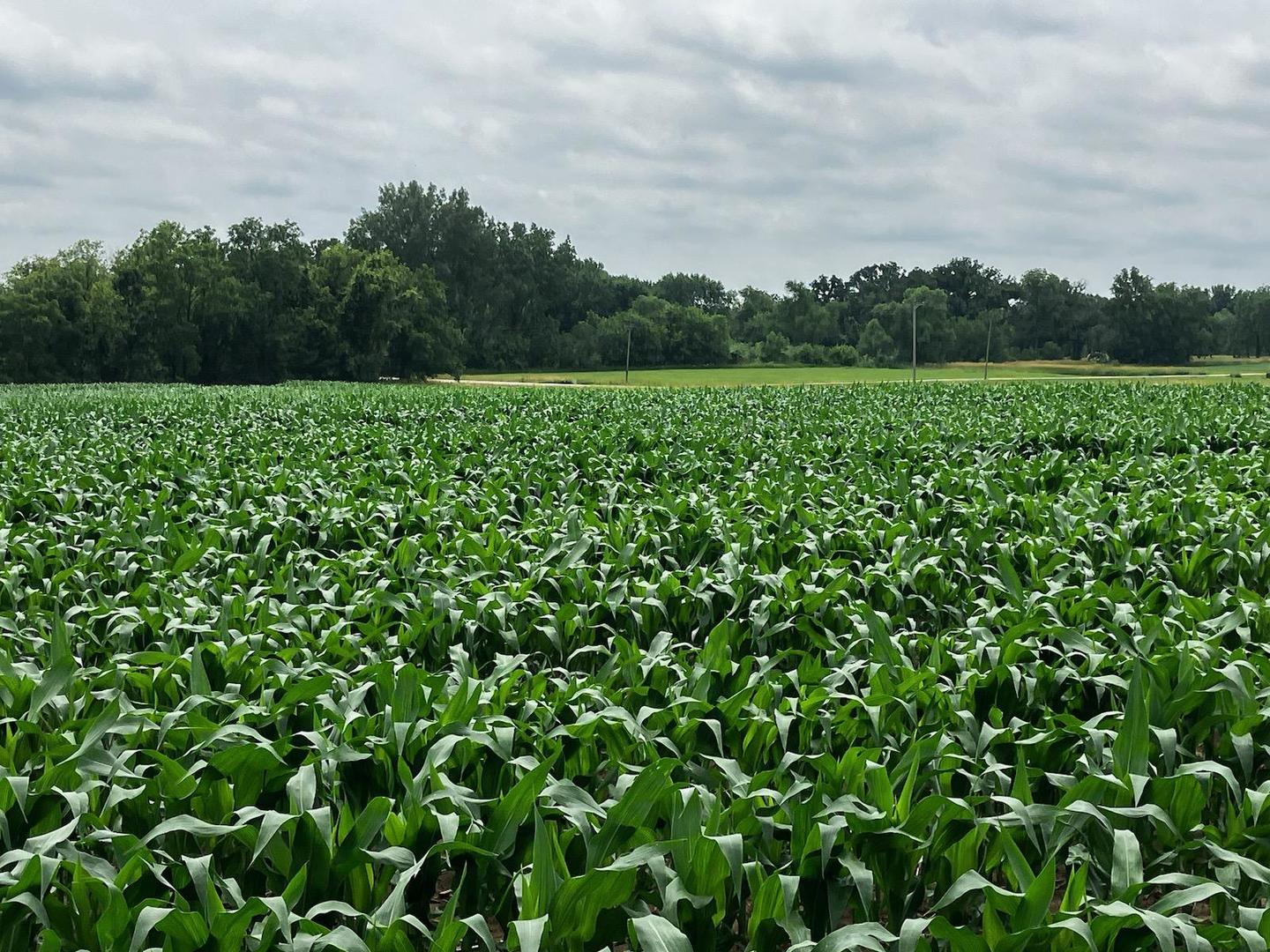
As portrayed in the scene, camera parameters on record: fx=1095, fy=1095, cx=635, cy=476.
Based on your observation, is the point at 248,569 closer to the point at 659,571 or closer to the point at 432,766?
the point at 659,571

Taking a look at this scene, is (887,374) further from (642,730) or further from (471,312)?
(642,730)

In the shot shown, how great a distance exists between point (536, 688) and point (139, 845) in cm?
175

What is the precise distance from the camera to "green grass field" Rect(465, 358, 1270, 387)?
81.6 m

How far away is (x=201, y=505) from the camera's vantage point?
9727mm

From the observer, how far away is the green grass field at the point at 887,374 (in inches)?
3211

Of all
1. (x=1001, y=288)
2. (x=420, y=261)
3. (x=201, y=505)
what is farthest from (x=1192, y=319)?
(x=201, y=505)

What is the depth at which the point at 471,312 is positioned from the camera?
101625 millimetres

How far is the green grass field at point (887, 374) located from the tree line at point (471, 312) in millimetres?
3827

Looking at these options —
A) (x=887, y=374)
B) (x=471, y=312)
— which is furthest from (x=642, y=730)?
(x=471, y=312)

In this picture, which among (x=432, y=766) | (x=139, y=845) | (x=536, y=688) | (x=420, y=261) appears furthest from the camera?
Result: (x=420, y=261)

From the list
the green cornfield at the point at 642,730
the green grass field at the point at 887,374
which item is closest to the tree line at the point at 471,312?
the green grass field at the point at 887,374

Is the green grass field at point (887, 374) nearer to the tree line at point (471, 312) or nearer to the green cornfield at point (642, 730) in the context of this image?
the tree line at point (471, 312)

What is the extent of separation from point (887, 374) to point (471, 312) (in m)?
38.4

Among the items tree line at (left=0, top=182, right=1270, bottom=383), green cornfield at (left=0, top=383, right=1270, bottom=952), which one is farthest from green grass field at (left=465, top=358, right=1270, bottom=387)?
green cornfield at (left=0, top=383, right=1270, bottom=952)
